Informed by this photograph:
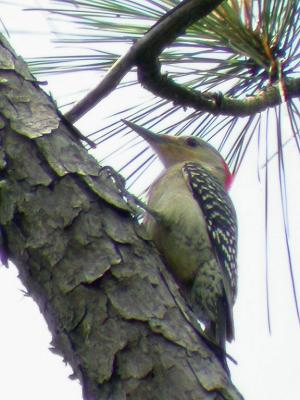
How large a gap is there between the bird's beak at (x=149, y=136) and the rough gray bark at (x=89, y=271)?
4.50 ft

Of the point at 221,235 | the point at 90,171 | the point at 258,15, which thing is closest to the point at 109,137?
the point at 221,235

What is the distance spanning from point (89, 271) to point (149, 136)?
213 centimetres

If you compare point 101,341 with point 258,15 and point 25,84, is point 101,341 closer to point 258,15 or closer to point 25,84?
point 25,84

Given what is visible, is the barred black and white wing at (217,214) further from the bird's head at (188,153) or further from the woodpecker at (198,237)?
the bird's head at (188,153)

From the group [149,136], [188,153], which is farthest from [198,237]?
[188,153]

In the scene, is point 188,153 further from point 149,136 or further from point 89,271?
point 89,271

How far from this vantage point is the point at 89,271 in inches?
90.4

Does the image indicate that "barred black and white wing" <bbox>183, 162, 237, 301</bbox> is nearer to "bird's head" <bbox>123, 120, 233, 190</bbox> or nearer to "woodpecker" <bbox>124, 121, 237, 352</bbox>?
"woodpecker" <bbox>124, 121, 237, 352</bbox>

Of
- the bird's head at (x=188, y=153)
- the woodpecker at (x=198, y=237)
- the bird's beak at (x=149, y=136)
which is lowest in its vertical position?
the woodpecker at (x=198, y=237)

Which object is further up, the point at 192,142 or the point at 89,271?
the point at 192,142

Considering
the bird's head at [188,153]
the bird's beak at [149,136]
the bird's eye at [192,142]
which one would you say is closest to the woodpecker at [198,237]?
the bird's beak at [149,136]

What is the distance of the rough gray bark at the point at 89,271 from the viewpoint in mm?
2139

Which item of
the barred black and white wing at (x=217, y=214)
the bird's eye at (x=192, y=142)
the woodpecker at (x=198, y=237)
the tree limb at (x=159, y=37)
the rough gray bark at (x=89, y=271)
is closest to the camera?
the rough gray bark at (x=89, y=271)

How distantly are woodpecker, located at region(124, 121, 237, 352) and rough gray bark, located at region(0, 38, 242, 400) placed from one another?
1352 mm
